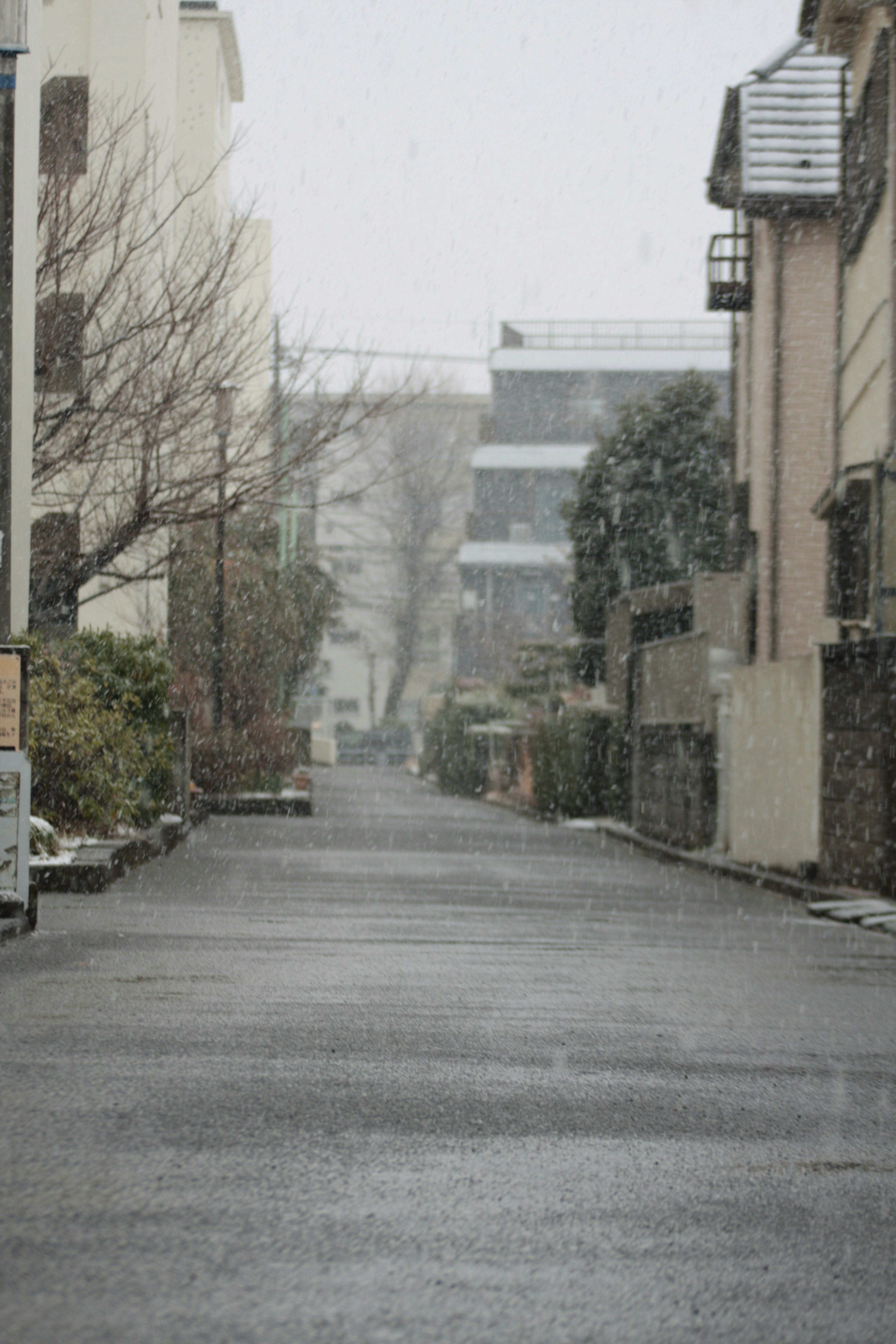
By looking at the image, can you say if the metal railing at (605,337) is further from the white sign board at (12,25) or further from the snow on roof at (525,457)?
the white sign board at (12,25)

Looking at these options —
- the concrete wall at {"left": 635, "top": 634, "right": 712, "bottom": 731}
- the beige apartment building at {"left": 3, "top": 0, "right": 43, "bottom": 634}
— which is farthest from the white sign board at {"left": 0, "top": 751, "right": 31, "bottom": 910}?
the concrete wall at {"left": 635, "top": 634, "right": 712, "bottom": 731}

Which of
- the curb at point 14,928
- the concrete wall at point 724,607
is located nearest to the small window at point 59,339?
the curb at point 14,928

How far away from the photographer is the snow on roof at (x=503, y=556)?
240 feet

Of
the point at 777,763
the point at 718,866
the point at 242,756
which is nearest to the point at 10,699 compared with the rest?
the point at 777,763

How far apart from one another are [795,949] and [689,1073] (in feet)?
17.1

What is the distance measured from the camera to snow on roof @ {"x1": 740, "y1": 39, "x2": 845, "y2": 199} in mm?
24875

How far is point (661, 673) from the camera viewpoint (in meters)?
26.2

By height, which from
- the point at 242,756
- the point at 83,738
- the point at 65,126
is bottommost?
the point at 242,756

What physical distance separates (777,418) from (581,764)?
9.86 meters

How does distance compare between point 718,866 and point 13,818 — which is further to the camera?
point 718,866

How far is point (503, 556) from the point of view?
7338 cm

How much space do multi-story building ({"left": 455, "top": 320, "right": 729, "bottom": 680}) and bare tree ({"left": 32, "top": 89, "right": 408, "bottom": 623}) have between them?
51.9m

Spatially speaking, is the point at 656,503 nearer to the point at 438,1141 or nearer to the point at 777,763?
the point at 777,763

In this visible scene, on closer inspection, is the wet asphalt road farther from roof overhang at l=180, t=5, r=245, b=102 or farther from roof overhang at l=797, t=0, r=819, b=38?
roof overhang at l=180, t=5, r=245, b=102
